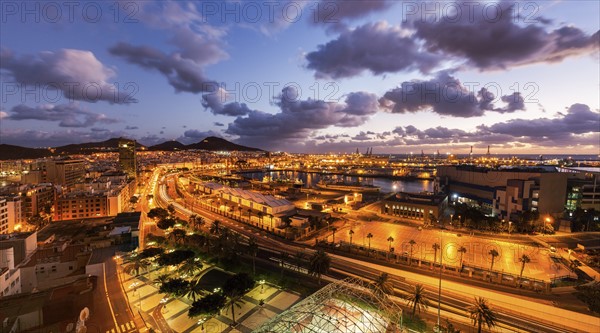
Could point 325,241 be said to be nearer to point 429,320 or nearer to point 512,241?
Result: point 429,320

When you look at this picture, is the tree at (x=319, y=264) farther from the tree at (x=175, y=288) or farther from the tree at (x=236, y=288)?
the tree at (x=175, y=288)

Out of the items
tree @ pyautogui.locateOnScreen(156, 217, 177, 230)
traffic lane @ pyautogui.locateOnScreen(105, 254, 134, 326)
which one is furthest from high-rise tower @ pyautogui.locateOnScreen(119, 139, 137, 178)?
traffic lane @ pyautogui.locateOnScreen(105, 254, 134, 326)

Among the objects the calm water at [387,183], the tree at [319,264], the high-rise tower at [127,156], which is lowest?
the calm water at [387,183]

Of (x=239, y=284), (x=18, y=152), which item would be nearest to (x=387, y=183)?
(x=239, y=284)

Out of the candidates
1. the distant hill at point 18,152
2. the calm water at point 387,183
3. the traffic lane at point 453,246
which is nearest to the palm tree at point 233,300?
the traffic lane at point 453,246

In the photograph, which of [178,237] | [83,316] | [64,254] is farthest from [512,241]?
[64,254]

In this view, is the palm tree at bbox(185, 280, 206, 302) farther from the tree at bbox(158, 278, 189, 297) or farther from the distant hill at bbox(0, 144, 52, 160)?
the distant hill at bbox(0, 144, 52, 160)

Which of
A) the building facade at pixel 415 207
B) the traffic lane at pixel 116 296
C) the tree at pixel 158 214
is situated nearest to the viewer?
the traffic lane at pixel 116 296
